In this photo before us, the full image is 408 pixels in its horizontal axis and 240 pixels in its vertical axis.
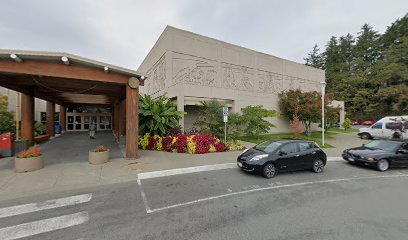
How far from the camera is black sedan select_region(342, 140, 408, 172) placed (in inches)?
309

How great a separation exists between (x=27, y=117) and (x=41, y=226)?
11.2 meters

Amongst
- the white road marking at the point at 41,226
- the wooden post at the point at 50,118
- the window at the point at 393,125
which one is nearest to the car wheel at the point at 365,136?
the window at the point at 393,125

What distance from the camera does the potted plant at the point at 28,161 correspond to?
647 cm

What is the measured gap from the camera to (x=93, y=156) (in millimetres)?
7734

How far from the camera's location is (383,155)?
310 inches

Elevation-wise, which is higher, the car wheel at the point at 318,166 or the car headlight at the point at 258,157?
the car headlight at the point at 258,157

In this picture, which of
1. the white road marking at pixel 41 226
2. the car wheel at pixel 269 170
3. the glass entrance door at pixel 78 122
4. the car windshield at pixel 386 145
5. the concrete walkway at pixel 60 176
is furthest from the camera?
the glass entrance door at pixel 78 122

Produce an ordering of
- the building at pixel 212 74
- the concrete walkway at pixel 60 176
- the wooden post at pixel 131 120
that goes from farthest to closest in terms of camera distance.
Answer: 1. the building at pixel 212 74
2. the wooden post at pixel 131 120
3. the concrete walkway at pixel 60 176

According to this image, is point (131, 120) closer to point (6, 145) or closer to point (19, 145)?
point (6, 145)

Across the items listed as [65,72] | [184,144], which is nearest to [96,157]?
[65,72]

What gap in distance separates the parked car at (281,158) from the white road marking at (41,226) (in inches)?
202

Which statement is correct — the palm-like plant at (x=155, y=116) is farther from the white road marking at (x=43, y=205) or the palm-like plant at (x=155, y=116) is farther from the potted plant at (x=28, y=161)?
the white road marking at (x=43, y=205)

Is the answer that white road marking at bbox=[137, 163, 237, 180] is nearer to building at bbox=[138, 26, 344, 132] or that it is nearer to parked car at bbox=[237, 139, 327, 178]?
parked car at bbox=[237, 139, 327, 178]

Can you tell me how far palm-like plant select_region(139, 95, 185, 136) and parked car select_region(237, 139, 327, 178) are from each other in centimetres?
579
